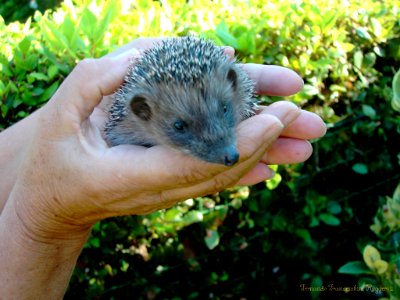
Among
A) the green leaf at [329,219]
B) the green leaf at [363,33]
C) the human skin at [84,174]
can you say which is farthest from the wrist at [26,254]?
the green leaf at [363,33]

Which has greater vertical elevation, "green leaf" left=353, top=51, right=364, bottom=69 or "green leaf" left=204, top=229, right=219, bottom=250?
"green leaf" left=353, top=51, right=364, bottom=69

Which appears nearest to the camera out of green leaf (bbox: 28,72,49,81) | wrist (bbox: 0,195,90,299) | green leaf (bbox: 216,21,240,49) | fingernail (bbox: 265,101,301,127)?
fingernail (bbox: 265,101,301,127)

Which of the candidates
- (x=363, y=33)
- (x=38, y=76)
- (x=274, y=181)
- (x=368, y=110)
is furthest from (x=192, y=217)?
(x=363, y=33)

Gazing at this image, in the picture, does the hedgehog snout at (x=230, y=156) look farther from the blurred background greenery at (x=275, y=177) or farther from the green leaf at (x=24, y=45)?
the green leaf at (x=24, y=45)

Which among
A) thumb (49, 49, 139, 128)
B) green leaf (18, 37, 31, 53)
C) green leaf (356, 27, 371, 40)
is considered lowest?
green leaf (356, 27, 371, 40)

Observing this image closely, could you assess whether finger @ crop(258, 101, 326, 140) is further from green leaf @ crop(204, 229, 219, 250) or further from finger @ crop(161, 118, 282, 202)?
green leaf @ crop(204, 229, 219, 250)

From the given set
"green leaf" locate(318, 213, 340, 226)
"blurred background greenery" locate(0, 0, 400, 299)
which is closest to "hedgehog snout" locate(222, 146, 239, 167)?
"blurred background greenery" locate(0, 0, 400, 299)

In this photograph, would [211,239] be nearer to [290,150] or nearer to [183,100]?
[290,150]
